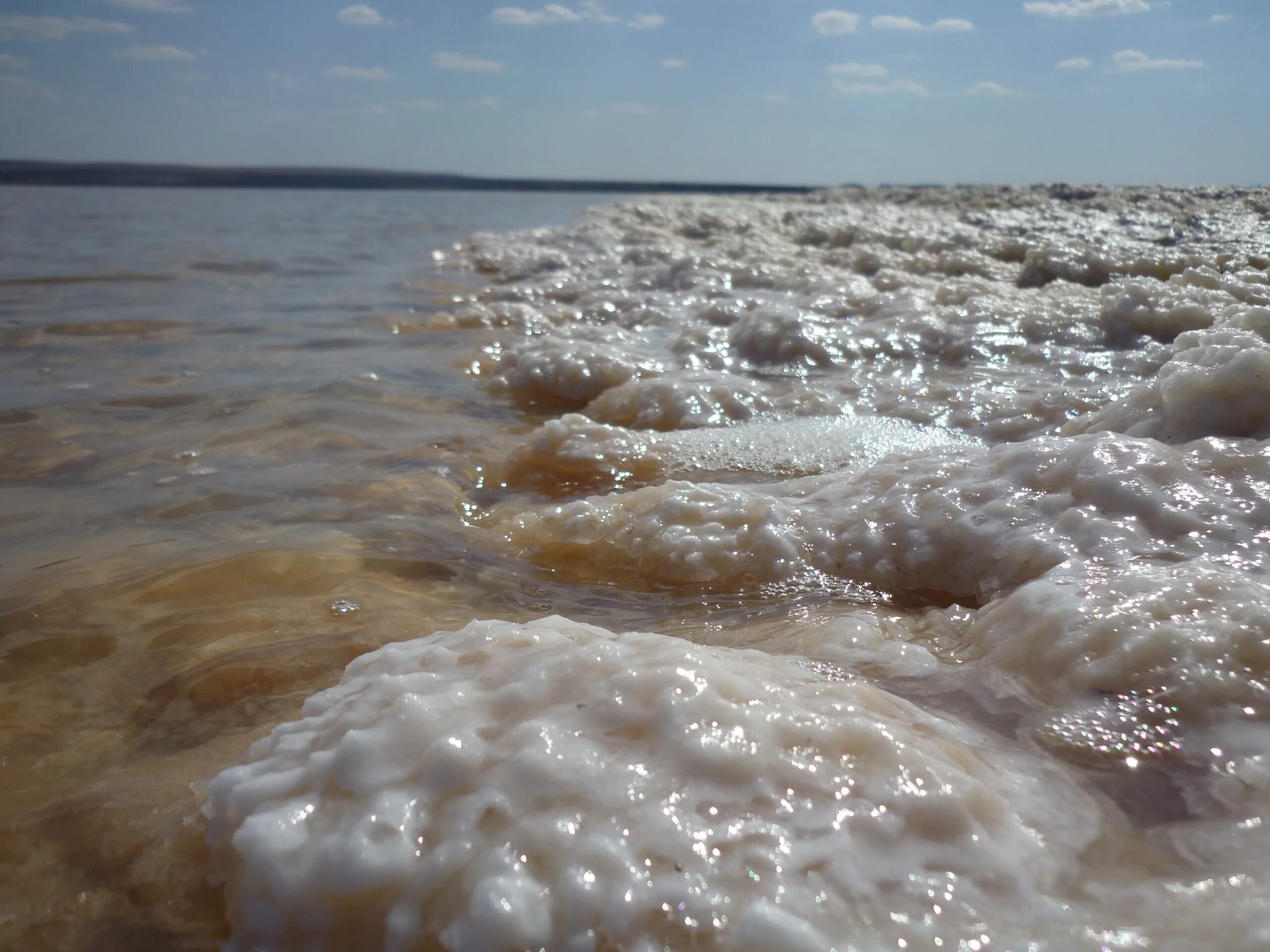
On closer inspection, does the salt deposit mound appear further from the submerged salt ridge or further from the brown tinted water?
the brown tinted water

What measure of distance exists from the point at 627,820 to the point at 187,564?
1.44 meters

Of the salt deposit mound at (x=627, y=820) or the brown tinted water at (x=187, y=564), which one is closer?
the salt deposit mound at (x=627, y=820)

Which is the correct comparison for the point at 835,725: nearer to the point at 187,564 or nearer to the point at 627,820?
the point at 627,820

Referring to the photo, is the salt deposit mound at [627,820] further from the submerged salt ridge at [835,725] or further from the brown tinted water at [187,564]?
the brown tinted water at [187,564]

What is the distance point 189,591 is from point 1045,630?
1621mm

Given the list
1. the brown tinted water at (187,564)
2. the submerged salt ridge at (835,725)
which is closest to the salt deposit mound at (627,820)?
the submerged salt ridge at (835,725)

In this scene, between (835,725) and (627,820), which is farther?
(835,725)

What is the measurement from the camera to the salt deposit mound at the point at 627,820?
89 centimetres

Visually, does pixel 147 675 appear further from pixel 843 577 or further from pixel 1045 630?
pixel 1045 630

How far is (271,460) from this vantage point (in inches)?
111

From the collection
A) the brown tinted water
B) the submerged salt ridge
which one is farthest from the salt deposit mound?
the brown tinted water

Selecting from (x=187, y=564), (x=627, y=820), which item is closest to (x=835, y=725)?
(x=627, y=820)

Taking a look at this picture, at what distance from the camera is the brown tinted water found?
1189mm

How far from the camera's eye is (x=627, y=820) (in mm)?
970
